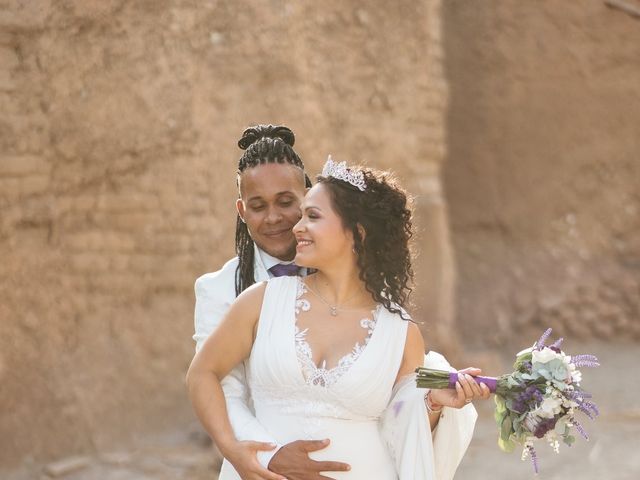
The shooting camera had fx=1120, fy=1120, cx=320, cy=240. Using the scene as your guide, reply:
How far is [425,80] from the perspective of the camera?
28.9 ft

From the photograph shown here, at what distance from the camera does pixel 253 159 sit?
161 inches

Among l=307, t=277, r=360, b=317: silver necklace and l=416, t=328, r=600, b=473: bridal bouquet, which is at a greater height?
l=307, t=277, r=360, b=317: silver necklace

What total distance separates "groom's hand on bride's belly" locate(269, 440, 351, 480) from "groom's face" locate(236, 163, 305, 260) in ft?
2.53

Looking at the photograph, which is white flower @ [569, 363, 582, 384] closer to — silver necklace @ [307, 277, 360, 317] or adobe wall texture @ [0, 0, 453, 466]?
silver necklace @ [307, 277, 360, 317]

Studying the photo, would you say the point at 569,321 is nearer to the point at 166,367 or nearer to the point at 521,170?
the point at 521,170

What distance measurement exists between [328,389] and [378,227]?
59 cm

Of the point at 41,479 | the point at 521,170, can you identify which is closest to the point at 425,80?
the point at 521,170

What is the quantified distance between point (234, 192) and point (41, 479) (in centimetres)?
217

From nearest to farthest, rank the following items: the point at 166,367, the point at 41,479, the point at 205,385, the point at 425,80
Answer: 1. the point at 205,385
2. the point at 41,479
3. the point at 166,367
4. the point at 425,80

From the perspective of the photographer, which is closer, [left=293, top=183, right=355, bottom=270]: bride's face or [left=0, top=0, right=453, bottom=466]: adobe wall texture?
[left=293, top=183, right=355, bottom=270]: bride's face

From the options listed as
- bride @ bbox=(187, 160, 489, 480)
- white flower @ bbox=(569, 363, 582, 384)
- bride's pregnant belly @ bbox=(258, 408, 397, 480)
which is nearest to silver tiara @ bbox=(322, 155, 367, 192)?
bride @ bbox=(187, 160, 489, 480)

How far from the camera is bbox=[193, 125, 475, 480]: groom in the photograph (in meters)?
3.77

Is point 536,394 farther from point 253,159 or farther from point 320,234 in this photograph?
point 253,159

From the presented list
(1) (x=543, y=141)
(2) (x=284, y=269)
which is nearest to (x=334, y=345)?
(2) (x=284, y=269)
